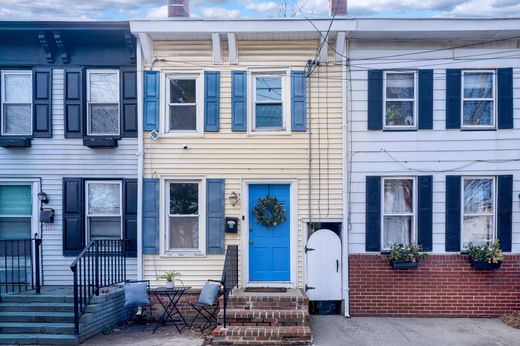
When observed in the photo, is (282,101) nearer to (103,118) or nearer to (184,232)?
(184,232)

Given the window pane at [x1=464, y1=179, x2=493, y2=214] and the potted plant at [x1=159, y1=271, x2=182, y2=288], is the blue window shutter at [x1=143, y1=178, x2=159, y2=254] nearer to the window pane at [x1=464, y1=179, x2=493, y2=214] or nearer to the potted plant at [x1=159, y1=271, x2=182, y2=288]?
the potted plant at [x1=159, y1=271, x2=182, y2=288]

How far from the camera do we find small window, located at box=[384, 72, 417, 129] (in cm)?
877

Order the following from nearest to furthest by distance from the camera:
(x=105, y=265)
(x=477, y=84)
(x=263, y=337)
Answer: (x=263, y=337) → (x=105, y=265) → (x=477, y=84)

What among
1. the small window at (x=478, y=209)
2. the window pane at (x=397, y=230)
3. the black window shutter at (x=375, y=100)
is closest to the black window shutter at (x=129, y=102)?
the black window shutter at (x=375, y=100)

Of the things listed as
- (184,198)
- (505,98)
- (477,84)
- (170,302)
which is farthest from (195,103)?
(505,98)

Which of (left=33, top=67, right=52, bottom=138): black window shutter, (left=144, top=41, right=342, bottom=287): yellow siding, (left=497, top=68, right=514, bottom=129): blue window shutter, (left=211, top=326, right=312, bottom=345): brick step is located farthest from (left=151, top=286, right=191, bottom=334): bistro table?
(left=497, top=68, right=514, bottom=129): blue window shutter

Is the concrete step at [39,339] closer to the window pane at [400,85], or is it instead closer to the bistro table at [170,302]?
the bistro table at [170,302]

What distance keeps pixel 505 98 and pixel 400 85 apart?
79.0 inches

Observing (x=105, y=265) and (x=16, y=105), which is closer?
(x=105, y=265)

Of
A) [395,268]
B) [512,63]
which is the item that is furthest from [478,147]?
[395,268]

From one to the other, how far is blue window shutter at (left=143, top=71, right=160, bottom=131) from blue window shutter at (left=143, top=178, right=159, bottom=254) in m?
1.10

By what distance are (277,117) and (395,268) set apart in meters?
3.70

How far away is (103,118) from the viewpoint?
354 inches

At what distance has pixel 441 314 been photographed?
859 cm
